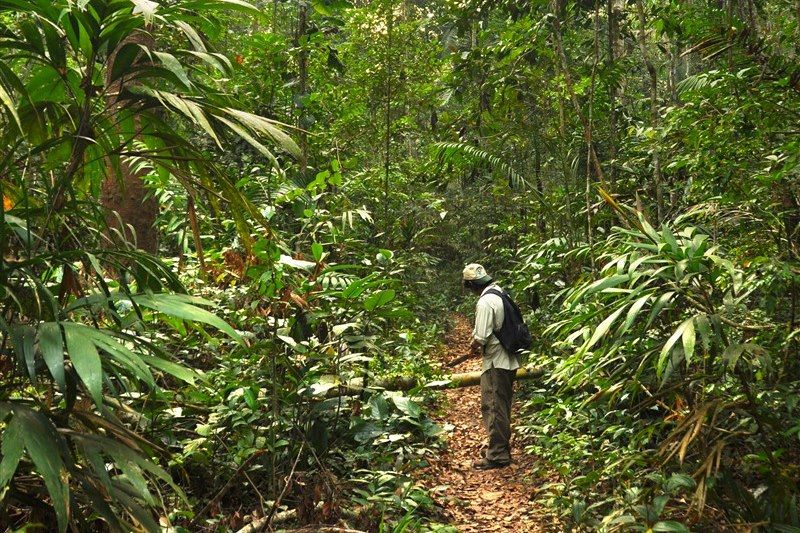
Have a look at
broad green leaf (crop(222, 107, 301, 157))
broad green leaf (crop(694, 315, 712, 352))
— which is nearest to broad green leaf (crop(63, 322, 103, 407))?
broad green leaf (crop(222, 107, 301, 157))

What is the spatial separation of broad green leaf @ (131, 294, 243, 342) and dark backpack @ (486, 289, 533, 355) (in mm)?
4401

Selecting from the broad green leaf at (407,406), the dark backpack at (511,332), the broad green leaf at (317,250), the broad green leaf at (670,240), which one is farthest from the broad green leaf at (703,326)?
the dark backpack at (511,332)

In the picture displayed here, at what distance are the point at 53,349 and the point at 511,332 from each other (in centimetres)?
498

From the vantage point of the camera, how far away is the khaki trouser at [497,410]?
6.30 meters

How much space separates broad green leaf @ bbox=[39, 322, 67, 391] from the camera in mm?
1840

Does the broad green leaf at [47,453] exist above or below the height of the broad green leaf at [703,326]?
below

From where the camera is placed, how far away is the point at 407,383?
683 centimetres

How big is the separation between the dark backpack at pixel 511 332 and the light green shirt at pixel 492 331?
0.04 m

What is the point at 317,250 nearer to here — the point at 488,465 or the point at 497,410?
the point at 497,410

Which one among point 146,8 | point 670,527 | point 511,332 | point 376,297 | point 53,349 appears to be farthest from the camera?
point 511,332

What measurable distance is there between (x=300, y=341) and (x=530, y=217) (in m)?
6.24

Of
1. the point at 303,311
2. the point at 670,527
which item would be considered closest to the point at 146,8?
the point at 303,311

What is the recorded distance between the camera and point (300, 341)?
→ 4637mm

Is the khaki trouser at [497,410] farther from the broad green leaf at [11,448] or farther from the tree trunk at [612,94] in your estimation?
the broad green leaf at [11,448]
